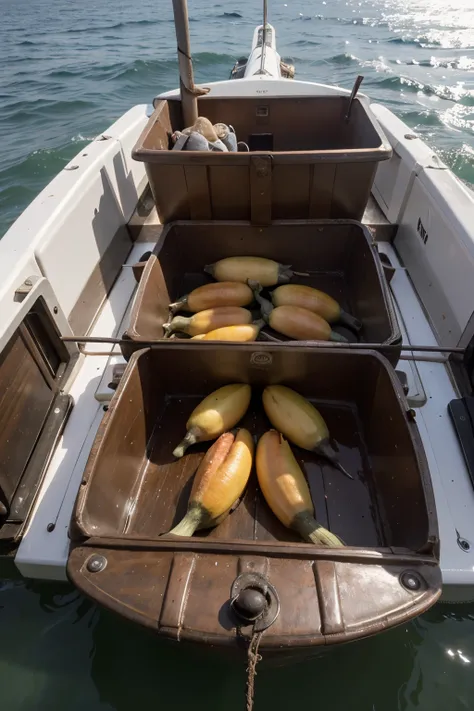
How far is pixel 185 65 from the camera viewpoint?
2879 millimetres

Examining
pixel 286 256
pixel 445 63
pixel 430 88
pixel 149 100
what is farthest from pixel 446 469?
pixel 445 63

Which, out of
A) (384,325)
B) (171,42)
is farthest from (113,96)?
(384,325)

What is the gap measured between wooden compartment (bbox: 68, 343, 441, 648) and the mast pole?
6.93 feet

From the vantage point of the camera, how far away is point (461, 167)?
5.79 metres

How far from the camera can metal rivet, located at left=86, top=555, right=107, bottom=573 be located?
3.81 feet

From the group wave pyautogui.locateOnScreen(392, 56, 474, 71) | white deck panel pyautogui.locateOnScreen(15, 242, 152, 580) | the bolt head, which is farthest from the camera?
wave pyautogui.locateOnScreen(392, 56, 474, 71)

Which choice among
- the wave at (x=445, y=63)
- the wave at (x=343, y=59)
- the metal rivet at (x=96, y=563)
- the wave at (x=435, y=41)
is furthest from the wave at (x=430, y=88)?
the metal rivet at (x=96, y=563)

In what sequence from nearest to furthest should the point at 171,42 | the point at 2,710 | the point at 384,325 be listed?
1. the point at 2,710
2. the point at 384,325
3. the point at 171,42

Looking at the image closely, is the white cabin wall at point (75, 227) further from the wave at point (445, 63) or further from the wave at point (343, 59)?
the wave at point (445, 63)

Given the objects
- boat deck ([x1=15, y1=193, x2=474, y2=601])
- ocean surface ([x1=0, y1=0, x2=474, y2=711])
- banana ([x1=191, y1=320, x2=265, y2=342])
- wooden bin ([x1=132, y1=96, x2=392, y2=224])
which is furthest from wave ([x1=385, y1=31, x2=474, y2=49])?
banana ([x1=191, y1=320, x2=265, y2=342])

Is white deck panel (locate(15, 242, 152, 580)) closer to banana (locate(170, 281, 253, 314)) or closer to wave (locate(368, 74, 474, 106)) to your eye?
banana (locate(170, 281, 253, 314))

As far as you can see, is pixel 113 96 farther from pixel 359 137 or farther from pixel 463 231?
pixel 463 231

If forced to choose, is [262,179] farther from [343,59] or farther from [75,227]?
[343,59]

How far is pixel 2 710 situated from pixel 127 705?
1.35 ft
